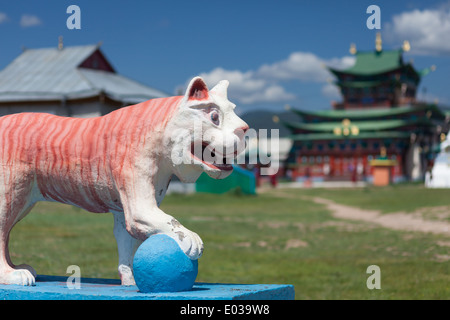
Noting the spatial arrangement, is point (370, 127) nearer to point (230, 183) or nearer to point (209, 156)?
point (230, 183)

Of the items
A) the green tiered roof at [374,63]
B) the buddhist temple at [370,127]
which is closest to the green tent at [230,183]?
the buddhist temple at [370,127]

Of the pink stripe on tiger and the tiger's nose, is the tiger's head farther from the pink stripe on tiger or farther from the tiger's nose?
the pink stripe on tiger

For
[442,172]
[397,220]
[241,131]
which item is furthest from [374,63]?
[241,131]

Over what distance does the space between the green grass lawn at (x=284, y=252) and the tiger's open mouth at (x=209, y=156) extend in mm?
3034

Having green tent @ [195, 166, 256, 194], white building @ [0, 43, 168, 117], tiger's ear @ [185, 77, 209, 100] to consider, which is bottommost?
green tent @ [195, 166, 256, 194]

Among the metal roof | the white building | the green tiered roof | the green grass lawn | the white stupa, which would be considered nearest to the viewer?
the green grass lawn

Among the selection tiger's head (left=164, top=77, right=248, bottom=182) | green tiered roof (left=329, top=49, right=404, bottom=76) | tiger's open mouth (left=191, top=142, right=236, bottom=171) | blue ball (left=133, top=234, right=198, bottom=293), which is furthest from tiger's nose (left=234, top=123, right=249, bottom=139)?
green tiered roof (left=329, top=49, right=404, bottom=76)

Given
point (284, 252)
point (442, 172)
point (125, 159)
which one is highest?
point (442, 172)

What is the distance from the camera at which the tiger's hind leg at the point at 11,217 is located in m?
4.43

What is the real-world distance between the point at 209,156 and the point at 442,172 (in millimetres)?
30667

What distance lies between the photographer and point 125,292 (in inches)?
157

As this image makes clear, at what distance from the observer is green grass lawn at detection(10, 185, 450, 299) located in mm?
7285

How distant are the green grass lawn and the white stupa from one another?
18.0m

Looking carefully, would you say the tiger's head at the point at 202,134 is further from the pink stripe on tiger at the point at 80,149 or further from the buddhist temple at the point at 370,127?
the buddhist temple at the point at 370,127
